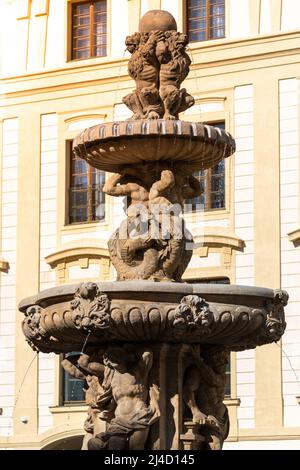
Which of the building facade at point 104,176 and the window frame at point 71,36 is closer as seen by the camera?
the building facade at point 104,176

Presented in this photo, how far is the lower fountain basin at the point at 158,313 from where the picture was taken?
52.6 ft

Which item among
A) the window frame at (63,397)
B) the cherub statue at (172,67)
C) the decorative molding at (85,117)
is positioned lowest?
the window frame at (63,397)

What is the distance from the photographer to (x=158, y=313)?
631 inches

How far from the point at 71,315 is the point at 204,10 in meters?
21.9

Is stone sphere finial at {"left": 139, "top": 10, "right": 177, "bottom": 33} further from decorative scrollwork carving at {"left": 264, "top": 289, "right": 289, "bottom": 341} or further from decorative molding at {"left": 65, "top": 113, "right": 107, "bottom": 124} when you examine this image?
decorative molding at {"left": 65, "top": 113, "right": 107, "bottom": 124}

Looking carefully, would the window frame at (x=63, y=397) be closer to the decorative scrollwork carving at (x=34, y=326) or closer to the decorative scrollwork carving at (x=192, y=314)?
the decorative scrollwork carving at (x=34, y=326)

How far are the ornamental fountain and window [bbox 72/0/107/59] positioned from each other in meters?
20.5

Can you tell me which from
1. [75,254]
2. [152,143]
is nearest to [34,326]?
[152,143]

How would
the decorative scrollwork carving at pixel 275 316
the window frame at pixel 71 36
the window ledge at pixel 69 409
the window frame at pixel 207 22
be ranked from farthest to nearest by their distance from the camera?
the window frame at pixel 71 36
the window frame at pixel 207 22
the window ledge at pixel 69 409
the decorative scrollwork carving at pixel 275 316

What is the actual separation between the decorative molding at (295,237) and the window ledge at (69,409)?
614 cm

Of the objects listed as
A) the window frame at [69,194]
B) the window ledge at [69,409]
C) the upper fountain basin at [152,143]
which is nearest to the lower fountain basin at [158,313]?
the upper fountain basin at [152,143]

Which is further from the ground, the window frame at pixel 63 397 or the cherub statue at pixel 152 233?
the cherub statue at pixel 152 233

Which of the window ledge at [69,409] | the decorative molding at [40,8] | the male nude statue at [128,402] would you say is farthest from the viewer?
the decorative molding at [40,8]
